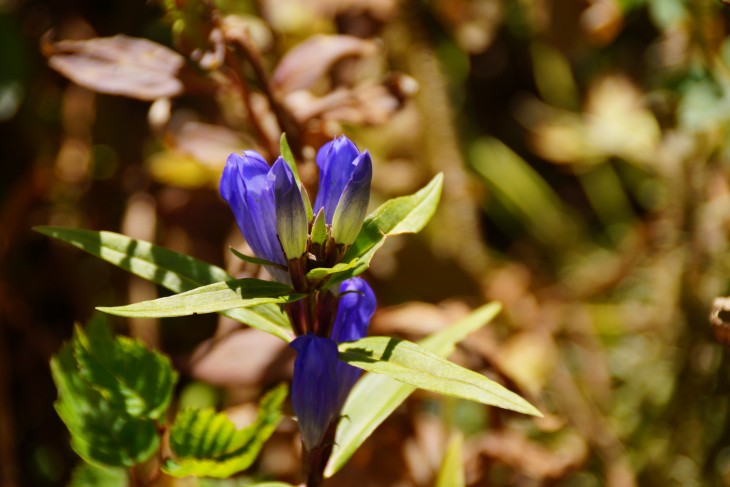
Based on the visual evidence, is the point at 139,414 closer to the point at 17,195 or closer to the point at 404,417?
the point at 404,417

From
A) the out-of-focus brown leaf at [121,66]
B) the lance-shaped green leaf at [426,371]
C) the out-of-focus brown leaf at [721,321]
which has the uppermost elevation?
the out-of-focus brown leaf at [121,66]

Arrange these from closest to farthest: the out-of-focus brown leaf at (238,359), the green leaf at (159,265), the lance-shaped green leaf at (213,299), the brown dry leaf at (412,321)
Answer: the lance-shaped green leaf at (213,299) → the green leaf at (159,265) → the out-of-focus brown leaf at (238,359) → the brown dry leaf at (412,321)

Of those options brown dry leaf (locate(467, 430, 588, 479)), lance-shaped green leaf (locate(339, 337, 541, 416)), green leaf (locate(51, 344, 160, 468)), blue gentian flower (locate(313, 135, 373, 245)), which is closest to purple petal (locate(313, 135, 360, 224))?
blue gentian flower (locate(313, 135, 373, 245))

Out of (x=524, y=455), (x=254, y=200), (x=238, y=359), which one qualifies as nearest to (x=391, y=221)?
(x=254, y=200)

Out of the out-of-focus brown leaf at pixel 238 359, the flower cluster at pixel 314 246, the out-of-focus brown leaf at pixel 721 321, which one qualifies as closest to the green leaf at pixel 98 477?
the out-of-focus brown leaf at pixel 238 359

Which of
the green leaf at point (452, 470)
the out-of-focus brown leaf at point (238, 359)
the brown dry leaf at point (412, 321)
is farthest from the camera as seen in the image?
the brown dry leaf at point (412, 321)

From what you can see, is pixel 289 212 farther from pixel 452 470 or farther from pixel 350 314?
pixel 452 470

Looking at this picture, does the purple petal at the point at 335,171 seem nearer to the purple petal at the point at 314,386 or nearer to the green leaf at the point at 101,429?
the purple petal at the point at 314,386
